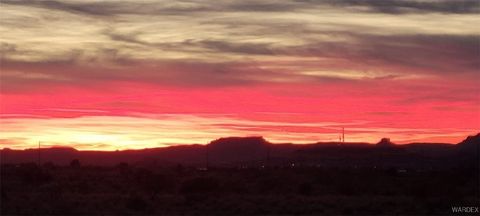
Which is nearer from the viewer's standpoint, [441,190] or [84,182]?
[441,190]

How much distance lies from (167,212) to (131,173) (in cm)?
3709

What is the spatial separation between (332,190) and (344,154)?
107662 mm

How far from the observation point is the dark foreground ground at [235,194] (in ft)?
186

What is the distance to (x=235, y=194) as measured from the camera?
232ft

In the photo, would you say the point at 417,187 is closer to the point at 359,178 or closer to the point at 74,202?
the point at 359,178

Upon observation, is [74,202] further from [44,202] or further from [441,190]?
[441,190]

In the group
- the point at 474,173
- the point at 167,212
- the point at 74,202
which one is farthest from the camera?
the point at 474,173

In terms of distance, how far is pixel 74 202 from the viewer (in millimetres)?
59469

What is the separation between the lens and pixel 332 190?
8019cm

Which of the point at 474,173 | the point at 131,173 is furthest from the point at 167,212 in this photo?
the point at 474,173

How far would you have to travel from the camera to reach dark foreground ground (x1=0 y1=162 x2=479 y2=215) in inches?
2238

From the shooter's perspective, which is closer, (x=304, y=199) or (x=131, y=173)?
(x=304, y=199)

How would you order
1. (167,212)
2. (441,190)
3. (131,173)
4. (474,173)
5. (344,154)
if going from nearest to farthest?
1. (167,212)
2. (441,190)
3. (131,173)
4. (474,173)
5. (344,154)

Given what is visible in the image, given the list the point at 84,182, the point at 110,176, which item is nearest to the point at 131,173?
the point at 110,176
